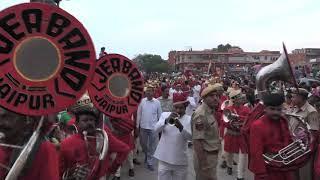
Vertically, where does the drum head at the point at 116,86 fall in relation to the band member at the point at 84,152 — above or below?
above

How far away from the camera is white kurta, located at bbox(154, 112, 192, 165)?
689 centimetres

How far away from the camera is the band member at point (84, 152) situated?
4.64 m

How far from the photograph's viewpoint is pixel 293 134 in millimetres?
6055

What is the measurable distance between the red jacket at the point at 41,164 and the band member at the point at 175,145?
3.57 m

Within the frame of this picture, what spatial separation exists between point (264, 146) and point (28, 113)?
3611 millimetres

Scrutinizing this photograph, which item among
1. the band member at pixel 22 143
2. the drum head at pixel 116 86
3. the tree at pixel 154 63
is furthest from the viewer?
the tree at pixel 154 63

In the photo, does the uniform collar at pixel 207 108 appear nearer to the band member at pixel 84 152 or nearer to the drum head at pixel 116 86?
the drum head at pixel 116 86

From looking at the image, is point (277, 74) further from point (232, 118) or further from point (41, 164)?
point (41, 164)

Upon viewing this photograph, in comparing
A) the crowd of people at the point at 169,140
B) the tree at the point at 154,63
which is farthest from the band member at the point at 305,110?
the tree at the point at 154,63

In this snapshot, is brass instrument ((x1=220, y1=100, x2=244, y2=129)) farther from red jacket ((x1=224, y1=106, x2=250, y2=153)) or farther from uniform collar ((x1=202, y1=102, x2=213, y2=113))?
uniform collar ((x1=202, y1=102, x2=213, y2=113))

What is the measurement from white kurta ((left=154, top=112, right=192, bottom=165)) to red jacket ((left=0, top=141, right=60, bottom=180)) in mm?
3616

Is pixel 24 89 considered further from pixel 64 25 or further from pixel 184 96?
pixel 184 96

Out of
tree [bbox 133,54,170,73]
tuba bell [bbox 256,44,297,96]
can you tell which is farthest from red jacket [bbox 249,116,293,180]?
tree [bbox 133,54,170,73]

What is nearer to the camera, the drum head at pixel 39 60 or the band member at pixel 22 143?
the drum head at pixel 39 60
